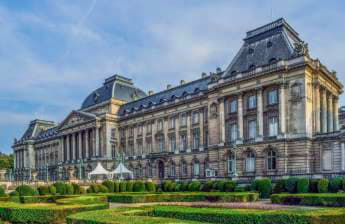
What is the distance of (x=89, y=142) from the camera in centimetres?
7719

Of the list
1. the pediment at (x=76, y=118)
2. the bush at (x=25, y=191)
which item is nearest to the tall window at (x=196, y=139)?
the pediment at (x=76, y=118)

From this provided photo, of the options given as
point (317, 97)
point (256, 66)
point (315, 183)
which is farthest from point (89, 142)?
point (315, 183)

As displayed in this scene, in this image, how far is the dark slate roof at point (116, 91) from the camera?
77.7 meters

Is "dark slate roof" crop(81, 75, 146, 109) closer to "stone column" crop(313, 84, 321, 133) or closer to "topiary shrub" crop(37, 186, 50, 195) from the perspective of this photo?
"topiary shrub" crop(37, 186, 50, 195)

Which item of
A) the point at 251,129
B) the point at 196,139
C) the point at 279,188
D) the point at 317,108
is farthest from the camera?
the point at 196,139

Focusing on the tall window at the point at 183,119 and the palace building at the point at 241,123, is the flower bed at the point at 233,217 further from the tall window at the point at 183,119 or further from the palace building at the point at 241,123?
the tall window at the point at 183,119

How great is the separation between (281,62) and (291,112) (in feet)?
21.6

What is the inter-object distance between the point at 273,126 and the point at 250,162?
583 cm

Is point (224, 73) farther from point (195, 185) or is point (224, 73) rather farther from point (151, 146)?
point (151, 146)

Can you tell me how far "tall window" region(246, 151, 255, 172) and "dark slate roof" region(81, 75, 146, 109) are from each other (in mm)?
38806

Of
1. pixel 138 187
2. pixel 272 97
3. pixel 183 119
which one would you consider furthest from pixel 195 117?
pixel 138 187

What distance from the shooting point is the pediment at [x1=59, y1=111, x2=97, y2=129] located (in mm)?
75887

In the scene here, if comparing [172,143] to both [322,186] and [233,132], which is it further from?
[322,186]

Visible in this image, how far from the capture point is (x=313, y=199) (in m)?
23.5
